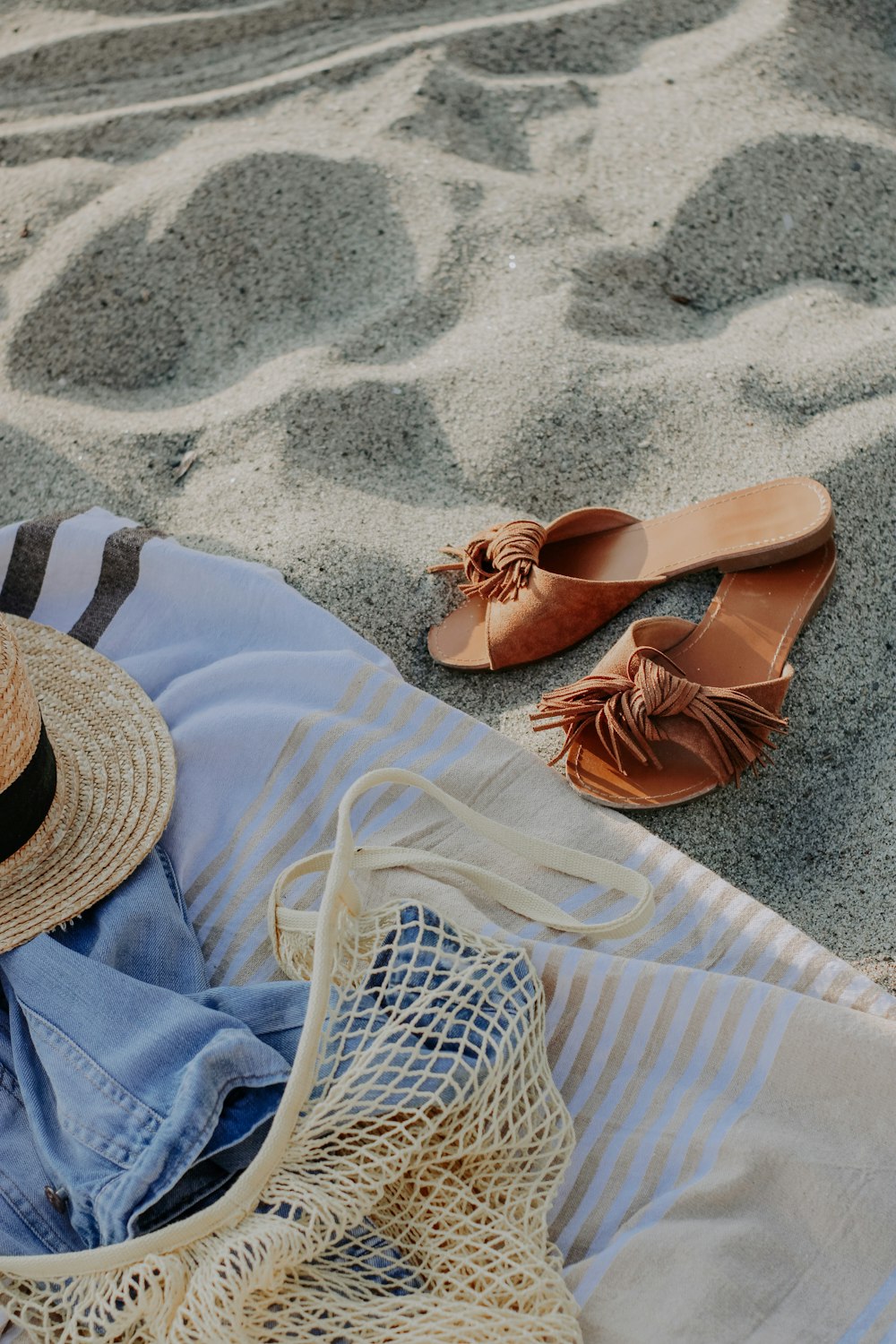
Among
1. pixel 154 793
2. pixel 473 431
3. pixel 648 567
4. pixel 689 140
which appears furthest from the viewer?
pixel 689 140

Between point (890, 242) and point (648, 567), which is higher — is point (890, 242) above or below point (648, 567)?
above

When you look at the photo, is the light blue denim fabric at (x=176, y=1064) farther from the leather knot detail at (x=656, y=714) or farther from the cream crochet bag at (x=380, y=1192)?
the leather knot detail at (x=656, y=714)

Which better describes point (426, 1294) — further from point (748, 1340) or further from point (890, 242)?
point (890, 242)

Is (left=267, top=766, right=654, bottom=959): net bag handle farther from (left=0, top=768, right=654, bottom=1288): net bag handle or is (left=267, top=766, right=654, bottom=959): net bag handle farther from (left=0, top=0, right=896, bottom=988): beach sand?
(left=0, top=0, right=896, bottom=988): beach sand

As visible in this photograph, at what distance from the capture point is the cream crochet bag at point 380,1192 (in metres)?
0.82

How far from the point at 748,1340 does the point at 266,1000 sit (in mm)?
482

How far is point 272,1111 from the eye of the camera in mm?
931

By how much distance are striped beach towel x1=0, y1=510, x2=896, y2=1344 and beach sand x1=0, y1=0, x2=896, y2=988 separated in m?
0.17

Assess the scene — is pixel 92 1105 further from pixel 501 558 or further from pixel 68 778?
pixel 501 558

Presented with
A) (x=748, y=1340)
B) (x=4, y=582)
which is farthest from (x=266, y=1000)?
(x=4, y=582)

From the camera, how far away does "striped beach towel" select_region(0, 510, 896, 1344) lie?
0.88 m

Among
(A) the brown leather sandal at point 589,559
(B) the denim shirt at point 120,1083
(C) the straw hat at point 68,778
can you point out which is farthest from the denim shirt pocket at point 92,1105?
(A) the brown leather sandal at point 589,559

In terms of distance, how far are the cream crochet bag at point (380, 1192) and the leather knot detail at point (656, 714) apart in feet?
1.23

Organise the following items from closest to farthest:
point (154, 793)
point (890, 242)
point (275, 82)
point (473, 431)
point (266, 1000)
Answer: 1. point (266, 1000)
2. point (154, 793)
3. point (473, 431)
4. point (890, 242)
5. point (275, 82)
